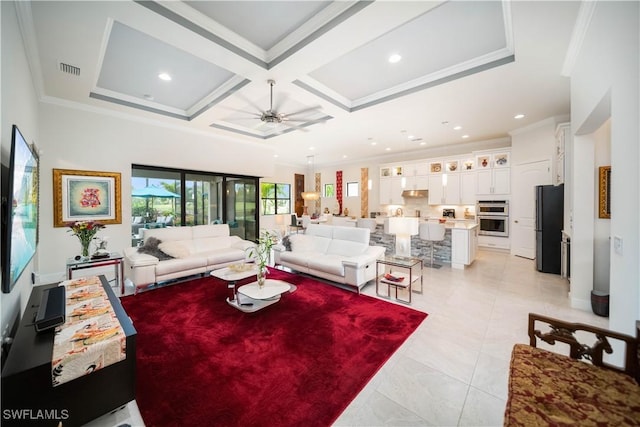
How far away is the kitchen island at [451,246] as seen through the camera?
502 centimetres

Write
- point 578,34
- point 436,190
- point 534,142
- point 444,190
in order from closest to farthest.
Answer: point 578,34 < point 534,142 < point 444,190 < point 436,190

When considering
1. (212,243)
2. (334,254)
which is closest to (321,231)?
(334,254)

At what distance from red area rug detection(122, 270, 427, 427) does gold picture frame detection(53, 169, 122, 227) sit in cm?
206

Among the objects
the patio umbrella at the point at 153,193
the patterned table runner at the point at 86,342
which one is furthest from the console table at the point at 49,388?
the patio umbrella at the point at 153,193

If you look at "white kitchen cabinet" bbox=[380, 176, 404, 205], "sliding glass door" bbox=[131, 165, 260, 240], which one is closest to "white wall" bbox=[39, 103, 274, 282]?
"sliding glass door" bbox=[131, 165, 260, 240]

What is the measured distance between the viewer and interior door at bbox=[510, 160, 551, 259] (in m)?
5.60

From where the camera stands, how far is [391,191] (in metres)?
8.49

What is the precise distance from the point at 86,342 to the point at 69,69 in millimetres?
3583

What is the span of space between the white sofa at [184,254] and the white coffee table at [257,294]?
1.36 metres

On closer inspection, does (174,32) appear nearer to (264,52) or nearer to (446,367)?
(264,52)

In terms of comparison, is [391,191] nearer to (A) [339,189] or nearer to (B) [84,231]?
(A) [339,189]

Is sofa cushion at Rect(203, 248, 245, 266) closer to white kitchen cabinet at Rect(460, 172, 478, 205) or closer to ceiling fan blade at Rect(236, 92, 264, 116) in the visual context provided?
ceiling fan blade at Rect(236, 92, 264, 116)

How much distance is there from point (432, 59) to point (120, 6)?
11.0 feet

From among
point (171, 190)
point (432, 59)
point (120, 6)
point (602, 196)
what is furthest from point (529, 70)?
point (171, 190)
